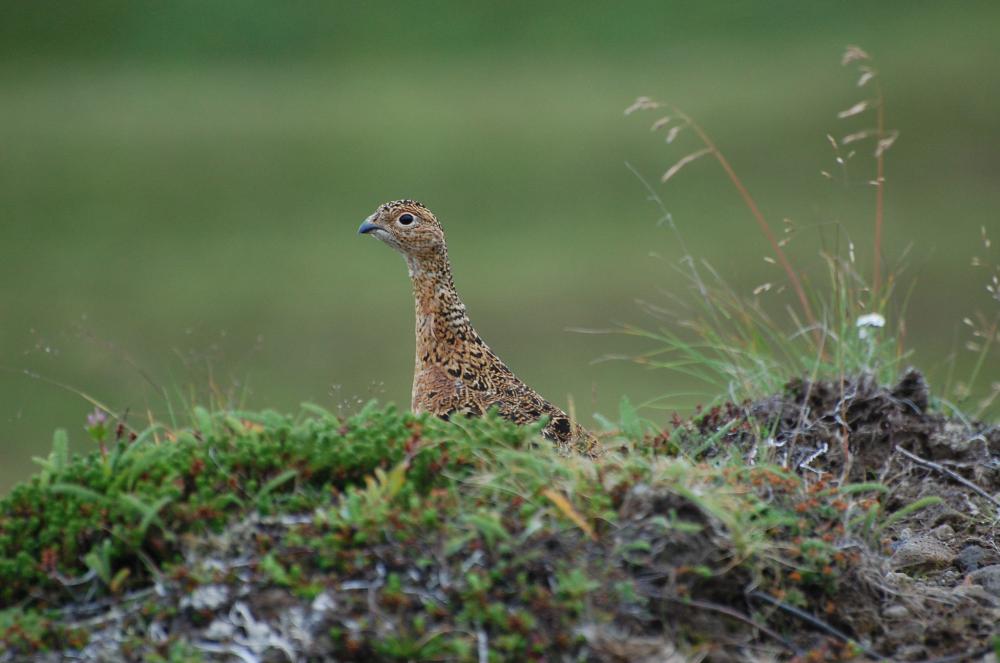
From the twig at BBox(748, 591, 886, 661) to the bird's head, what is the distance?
2.77 metres

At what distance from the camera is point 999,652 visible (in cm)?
289

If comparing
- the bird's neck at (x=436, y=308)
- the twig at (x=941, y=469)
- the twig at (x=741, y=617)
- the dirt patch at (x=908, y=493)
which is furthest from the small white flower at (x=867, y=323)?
the twig at (x=741, y=617)

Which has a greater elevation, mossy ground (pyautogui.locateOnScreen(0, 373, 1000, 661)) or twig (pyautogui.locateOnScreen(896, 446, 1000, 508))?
mossy ground (pyautogui.locateOnScreen(0, 373, 1000, 661))

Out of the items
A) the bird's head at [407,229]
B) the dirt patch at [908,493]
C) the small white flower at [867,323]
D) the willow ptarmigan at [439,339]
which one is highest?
the bird's head at [407,229]

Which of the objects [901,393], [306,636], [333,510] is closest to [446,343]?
[901,393]

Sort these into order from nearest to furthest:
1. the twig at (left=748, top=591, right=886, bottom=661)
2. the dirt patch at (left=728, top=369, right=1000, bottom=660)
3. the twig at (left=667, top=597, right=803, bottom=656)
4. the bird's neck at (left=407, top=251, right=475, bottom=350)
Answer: the twig at (left=667, top=597, right=803, bottom=656) → the twig at (left=748, top=591, right=886, bottom=661) → the dirt patch at (left=728, top=369, right=1000, bottom=660) → the bird's neck at (left=407, top=251, right=475, bottom=350)

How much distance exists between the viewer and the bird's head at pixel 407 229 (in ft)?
17.9

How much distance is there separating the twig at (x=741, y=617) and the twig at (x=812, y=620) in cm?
7

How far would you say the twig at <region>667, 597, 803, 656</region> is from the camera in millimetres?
2975

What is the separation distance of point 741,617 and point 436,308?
2.71 meters

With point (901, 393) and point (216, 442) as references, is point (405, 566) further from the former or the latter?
point (901, 393)

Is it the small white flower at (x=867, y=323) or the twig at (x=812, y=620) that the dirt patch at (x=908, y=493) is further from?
the small white flower at (x=867, y=323)

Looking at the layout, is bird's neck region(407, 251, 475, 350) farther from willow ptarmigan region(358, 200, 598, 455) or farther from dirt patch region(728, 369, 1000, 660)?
dirt patch region(728, 369, 1000, 660)

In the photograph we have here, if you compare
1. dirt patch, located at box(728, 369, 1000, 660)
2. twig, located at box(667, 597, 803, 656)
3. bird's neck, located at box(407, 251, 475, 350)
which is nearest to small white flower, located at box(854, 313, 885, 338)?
dirt patch, located at box(728, 369, 1000, 660)
